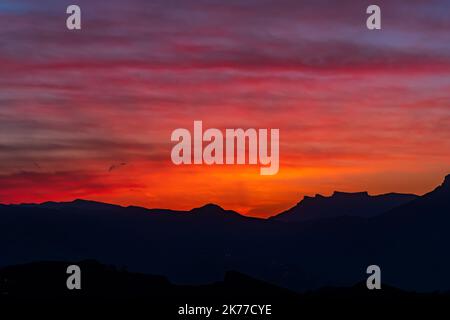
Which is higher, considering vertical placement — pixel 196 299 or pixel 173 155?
pixel 173 155
